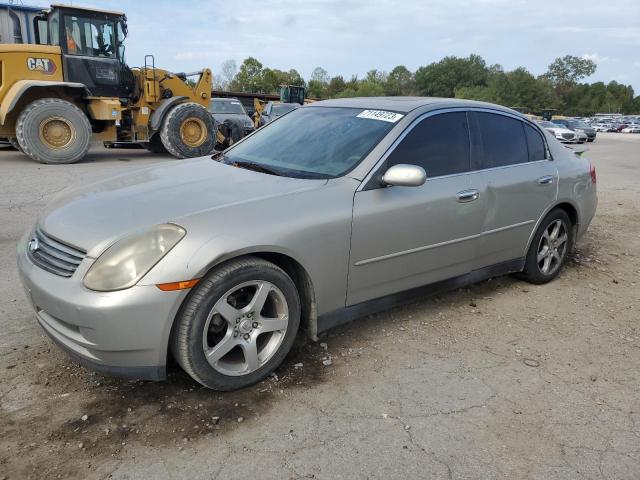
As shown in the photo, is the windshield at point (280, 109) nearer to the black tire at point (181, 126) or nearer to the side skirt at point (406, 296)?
the black tire at point (181, 126)

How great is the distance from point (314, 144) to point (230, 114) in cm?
1409

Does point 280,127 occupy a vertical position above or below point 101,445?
above

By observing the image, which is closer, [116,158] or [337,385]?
[337,385]

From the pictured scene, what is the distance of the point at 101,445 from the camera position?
2389 millimetres

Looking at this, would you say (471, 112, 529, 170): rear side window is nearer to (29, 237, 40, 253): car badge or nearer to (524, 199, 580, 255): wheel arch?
(524, 199, 580, 255): wheel arch

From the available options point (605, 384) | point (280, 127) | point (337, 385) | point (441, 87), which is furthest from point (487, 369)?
point (441, 87)

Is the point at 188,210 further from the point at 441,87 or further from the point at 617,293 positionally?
the point at 441,87

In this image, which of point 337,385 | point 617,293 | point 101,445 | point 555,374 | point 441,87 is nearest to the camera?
point 101,445

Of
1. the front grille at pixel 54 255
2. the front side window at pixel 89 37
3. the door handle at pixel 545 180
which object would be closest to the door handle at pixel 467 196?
the door handle at pixel 545 180

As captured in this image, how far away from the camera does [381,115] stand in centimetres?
366

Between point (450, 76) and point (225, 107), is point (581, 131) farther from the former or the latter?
point (450, 76)

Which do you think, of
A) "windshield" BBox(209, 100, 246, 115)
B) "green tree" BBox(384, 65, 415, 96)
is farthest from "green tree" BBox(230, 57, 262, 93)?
"windshield" BBox(209, 100, 246, 115)

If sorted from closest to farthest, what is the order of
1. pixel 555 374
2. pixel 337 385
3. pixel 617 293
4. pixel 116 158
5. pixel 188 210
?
pixel 188 210
pixel 337 385
pixel 555 374
pixel 617 293
pixel 116 158

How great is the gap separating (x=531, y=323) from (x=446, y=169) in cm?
130
